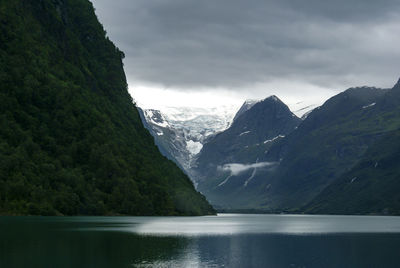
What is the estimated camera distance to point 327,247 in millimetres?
120125

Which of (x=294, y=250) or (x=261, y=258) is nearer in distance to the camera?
(x=261, y=258)

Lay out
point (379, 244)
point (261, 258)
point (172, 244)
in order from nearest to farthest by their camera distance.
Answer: point (261, 258)
point (172, 244)
point (379, 244)

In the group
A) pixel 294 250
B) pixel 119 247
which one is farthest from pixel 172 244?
pixel 294 250

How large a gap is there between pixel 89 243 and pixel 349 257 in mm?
49008

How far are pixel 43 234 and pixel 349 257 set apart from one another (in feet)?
217

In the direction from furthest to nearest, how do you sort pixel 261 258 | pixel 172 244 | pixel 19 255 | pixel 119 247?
1. pixel 172 244
2. pixel 119 247
3. pixel 261 258
4. pixel 19 255

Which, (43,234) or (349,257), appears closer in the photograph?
(349,257)

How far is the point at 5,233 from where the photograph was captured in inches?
4774

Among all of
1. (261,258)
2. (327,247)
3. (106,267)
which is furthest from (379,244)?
(106,267)

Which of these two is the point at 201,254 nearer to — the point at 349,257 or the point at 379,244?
the point at 349,257

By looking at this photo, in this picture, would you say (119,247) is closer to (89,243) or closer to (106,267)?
(89,243)

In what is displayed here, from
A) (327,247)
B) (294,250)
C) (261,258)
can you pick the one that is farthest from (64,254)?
(327,247)

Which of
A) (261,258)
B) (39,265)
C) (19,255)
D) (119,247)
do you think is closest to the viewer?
(39,265)

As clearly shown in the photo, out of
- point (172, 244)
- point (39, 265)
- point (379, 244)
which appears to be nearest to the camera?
point (39, 265)
